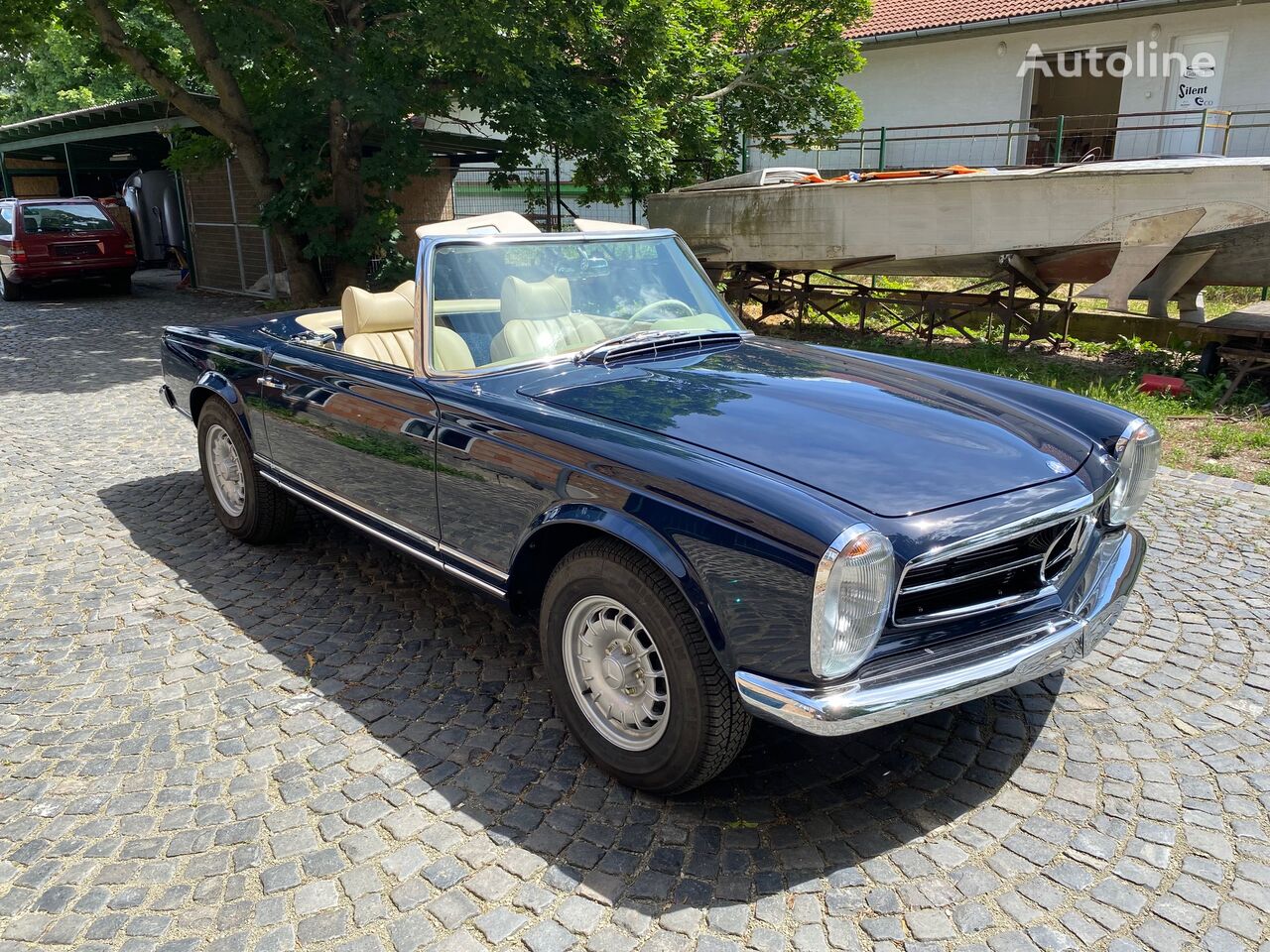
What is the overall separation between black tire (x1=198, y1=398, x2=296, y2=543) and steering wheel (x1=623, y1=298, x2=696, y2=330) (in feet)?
7.00

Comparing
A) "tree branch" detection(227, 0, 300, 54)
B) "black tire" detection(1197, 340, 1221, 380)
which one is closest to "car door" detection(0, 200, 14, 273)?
"tree branch" detection(227, 0, 300, 54)

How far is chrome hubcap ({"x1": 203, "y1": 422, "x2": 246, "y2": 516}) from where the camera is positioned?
16.8 ft

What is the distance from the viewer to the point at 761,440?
116 inches

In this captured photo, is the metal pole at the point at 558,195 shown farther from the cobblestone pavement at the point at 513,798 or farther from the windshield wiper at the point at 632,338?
the cobblestone pavement at the point at 513,798

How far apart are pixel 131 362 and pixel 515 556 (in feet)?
31.4

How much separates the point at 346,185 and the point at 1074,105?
1830 centimetres

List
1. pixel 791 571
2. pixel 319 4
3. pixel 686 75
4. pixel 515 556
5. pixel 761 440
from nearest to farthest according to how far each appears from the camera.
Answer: pixel 791 571 → pixel 761 440 → pixel 515 556 → pixel 319 4 → pixel 686 75

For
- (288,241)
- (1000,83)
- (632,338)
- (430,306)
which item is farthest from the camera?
(1000,83)

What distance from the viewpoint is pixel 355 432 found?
3932 millimetres

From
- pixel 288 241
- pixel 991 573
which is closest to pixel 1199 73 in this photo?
pixel 288 241

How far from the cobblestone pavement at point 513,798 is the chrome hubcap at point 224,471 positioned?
657mm

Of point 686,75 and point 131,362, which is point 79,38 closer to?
point 131,362

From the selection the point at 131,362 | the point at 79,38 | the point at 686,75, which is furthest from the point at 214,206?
the point at 686,75

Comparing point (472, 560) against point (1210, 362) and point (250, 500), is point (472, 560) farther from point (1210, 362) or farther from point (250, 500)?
point (1210, 362)
